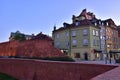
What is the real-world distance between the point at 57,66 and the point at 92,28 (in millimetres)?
37596

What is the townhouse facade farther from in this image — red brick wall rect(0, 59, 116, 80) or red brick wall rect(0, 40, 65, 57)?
red brick wall rect(0, 59, 116, 80)

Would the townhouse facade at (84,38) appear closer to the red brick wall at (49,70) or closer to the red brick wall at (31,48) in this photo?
the red brick wall at (31,48)

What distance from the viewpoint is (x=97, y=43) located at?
2127 inches

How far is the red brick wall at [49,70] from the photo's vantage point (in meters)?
12.1

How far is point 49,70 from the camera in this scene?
Result: 52.7 feet

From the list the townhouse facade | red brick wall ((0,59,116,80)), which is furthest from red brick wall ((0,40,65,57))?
the townhouse facade

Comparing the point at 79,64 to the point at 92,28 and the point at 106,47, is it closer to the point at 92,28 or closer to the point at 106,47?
the point at 92,28

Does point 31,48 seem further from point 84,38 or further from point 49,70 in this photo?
point 84,38

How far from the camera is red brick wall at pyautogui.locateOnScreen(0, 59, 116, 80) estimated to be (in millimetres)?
12141

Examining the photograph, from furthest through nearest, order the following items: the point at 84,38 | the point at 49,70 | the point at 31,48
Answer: the point at 84,38 → the point at 31,48 → the point at 49,70

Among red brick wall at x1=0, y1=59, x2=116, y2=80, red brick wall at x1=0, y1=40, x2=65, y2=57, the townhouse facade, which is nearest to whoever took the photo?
red brick wall at x1=0, y1=59, x2=116, y2=80

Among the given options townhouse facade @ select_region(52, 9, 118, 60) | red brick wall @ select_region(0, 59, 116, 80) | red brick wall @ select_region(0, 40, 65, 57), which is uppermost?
townhouse facade @ select_region(52, 9, 118, 60)

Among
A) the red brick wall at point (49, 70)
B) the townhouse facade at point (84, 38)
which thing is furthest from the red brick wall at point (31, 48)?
the townhouse facade at point (84, 38)

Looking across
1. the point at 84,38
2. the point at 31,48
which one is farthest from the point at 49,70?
the point at 84,38
